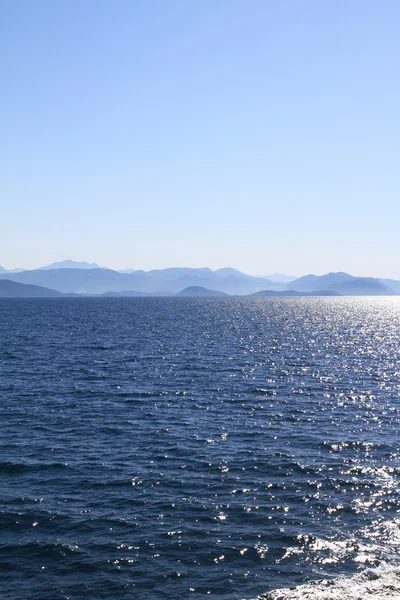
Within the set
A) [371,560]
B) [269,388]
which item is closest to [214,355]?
[269,388]

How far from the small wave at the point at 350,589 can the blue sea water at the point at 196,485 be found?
0.10m

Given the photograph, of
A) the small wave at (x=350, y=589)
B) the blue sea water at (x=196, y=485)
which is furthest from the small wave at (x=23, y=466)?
the small wave at (x=350, y=589)

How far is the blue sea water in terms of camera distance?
83.4 ft

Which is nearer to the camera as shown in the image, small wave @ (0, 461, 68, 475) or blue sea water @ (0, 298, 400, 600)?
blue sea water @ (0, 298, 400, 600)

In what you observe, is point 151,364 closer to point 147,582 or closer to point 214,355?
point 214,355

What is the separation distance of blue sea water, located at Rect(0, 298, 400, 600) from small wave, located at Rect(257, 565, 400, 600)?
0.10 m

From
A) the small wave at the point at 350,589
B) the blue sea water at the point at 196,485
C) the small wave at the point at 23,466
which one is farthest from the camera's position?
the small wave at the point at 23,466

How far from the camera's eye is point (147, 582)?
977 inches

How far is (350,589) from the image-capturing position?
940 inches

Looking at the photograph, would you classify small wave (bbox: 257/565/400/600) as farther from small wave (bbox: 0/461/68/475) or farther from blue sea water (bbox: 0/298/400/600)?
small wave (bbox: 0/461/68/475)

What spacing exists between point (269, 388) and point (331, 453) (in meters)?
26.2

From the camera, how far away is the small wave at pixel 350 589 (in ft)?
76.3

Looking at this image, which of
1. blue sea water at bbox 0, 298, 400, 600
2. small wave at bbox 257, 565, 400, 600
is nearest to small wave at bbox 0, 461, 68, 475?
blue sea water at bbox 0, 298, 400, 600

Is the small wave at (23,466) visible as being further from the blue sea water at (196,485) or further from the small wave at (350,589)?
the small wave at (350,589)
